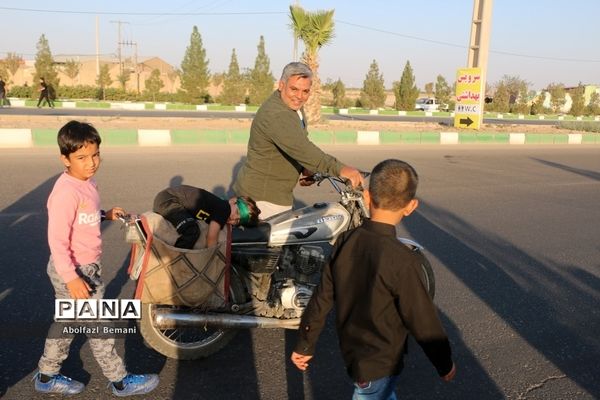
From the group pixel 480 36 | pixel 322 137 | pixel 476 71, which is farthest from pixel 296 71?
pixel 480 36

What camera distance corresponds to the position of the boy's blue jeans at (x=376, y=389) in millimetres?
2094

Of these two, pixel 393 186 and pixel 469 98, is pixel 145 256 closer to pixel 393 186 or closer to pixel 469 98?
pixel 393 186

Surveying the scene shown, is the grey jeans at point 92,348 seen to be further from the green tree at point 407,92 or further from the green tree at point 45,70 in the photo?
the green tree at point 407,92

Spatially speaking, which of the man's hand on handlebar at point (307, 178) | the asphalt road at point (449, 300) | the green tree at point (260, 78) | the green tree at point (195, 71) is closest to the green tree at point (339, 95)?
the green tree at point (260, 78)

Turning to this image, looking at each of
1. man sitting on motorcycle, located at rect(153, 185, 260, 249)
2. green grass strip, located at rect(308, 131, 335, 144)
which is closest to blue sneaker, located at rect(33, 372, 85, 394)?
man sitting on motorcycle, located at rect(153, 185, 260, 249)

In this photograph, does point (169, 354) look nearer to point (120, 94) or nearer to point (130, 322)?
point (130, 322)

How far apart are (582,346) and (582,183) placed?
317 inches

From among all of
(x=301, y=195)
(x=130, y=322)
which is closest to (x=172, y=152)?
(x=301, y=195)

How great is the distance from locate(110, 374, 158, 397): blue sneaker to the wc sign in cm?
34

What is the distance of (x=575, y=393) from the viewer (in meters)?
3.04

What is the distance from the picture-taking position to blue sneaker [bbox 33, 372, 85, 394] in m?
2.83

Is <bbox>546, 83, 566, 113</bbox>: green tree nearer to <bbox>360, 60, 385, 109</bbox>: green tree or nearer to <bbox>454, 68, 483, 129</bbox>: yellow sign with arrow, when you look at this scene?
<bbox>360, 60, 385, 109</bbox>: green tree

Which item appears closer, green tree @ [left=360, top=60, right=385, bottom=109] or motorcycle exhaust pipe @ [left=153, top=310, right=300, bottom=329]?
motorcycle exhaust pipe @ [left=153, top=310, right=300, bottom=329]

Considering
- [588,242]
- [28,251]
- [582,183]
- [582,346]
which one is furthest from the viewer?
[582,183]
